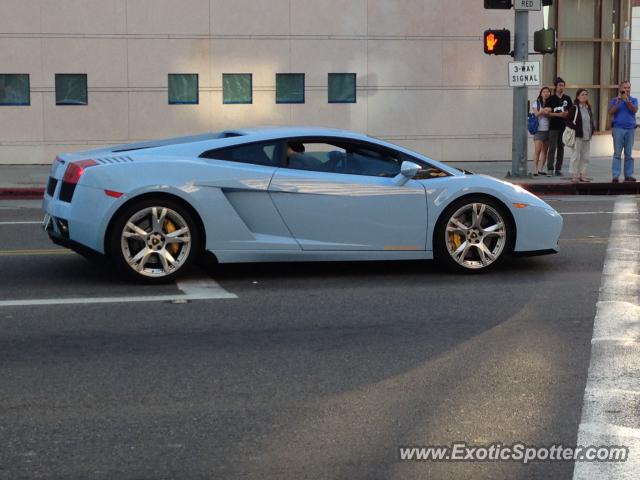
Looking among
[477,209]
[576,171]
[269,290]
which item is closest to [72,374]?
[269,290]

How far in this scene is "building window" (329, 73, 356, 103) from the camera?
24.7 meters

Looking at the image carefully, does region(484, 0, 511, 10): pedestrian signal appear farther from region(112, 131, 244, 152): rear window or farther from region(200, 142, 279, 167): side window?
region(200, 142, 279, 167): side window

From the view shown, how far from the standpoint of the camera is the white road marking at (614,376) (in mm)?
5160

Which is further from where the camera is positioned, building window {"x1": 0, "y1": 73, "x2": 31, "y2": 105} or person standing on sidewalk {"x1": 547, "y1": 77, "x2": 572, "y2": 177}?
building window {"x1": 0, "y1": 73, "x2": 31, "y2": 105}

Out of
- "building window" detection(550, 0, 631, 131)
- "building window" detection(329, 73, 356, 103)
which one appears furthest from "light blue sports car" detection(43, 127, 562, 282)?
"building window" detection(550, 0, 631, 131)

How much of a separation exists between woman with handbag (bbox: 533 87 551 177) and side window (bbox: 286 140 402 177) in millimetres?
12085

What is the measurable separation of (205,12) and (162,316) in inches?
655

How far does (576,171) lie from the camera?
20.6m

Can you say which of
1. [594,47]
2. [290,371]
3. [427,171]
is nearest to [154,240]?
[427,171]

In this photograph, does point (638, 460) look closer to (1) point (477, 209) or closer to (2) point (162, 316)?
(2) point (162, 316)

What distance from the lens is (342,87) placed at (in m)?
24.8

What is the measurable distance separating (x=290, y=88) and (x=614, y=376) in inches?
727

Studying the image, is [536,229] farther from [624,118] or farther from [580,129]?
[580,129]

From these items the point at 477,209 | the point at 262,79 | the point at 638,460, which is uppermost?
the point at 262,79
